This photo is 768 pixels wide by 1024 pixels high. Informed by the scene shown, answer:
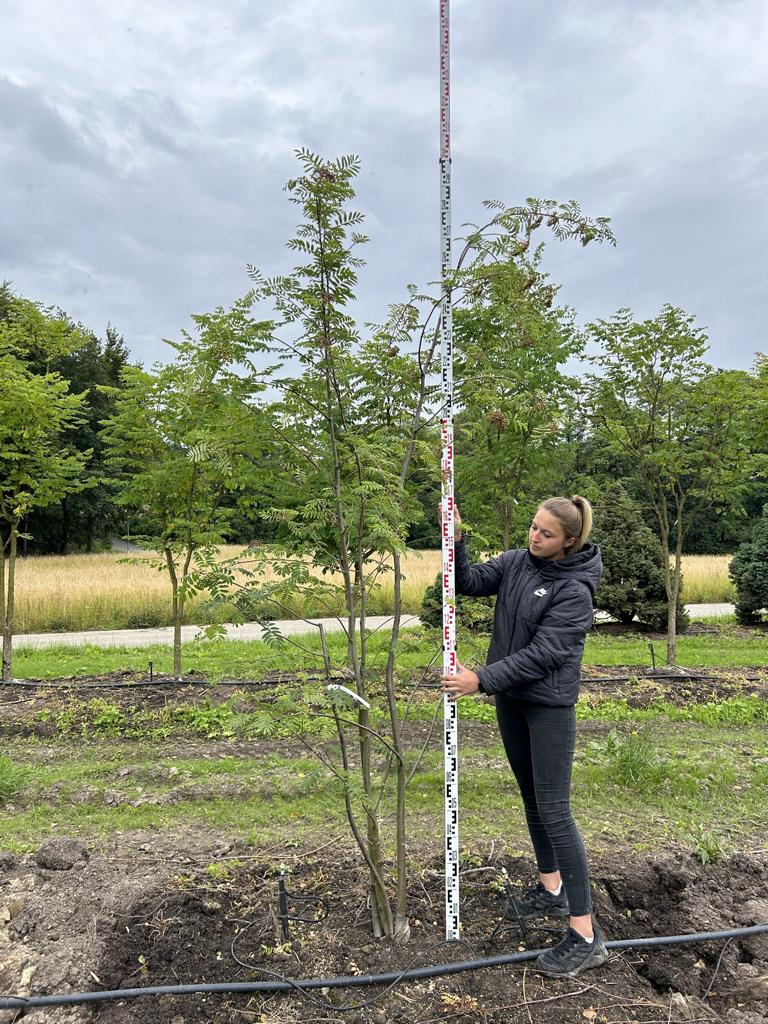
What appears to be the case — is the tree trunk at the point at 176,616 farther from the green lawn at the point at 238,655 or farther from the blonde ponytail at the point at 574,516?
the blonde ponytail at the point at 574,516

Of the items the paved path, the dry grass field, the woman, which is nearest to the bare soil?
the woman

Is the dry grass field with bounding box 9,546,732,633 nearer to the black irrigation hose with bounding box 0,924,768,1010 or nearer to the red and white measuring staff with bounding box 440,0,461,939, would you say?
the red and white measuring staff with bounding box 440,0,461,939

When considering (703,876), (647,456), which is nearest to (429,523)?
(703,876)

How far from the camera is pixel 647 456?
8.66m

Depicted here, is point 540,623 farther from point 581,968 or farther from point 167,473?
point 167,473

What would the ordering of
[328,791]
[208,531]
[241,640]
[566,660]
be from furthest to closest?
[241,640] < [208,531] < [328,791] < [566,660]

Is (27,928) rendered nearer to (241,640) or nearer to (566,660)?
(566,660)

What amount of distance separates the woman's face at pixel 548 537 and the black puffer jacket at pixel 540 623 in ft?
0.15

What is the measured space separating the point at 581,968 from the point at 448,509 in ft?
6.34

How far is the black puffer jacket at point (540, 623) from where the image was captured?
2.69 meters

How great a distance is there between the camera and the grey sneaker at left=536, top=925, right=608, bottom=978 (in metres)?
2.73

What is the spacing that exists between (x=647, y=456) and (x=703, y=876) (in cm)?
599

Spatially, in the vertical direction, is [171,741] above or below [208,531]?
below

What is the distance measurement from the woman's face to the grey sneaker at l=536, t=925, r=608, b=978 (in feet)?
5.08
